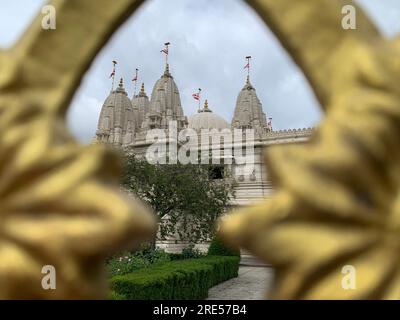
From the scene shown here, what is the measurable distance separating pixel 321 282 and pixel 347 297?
0.08 metres

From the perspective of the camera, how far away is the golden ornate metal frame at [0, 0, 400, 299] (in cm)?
105

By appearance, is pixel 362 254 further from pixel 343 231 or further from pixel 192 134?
pixel 192 134

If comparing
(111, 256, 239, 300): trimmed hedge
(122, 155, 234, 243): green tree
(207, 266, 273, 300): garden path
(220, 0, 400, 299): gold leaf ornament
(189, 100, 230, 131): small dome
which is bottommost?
(207, 266, 273, 300): garden path

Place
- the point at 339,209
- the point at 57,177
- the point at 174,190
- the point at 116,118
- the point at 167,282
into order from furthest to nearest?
the point at 116,118 < the point at 174,190 < the point at 167,282 < the point at 57,177 < the point at 339,209

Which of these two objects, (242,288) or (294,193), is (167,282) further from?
(294,193)

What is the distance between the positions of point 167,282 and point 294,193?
7.40 meters

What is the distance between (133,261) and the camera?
1041 cm

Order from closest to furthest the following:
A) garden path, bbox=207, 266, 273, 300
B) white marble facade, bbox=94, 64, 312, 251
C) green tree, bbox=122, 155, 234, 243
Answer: garden path, bbox=207, 266, 273, 300 < green tree, bbox=122, 155, 234, 243 < white marble facade, bbox=94, 64, 312, 251

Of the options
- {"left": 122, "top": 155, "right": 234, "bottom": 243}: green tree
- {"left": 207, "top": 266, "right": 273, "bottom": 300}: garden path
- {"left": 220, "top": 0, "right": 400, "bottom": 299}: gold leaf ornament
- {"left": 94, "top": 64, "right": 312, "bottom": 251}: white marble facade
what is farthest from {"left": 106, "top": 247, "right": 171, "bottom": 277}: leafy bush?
{"left": 94, "top": 64, "right": 312, "bottom": 251}: white marble facade

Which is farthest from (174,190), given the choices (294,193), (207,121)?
(207,121)

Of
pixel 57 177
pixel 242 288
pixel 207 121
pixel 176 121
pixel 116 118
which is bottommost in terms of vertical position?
pixel 242 288

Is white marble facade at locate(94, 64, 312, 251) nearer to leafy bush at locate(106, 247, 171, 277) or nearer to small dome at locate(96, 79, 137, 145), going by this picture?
small dome at locate(96, 79, 137, 145)
